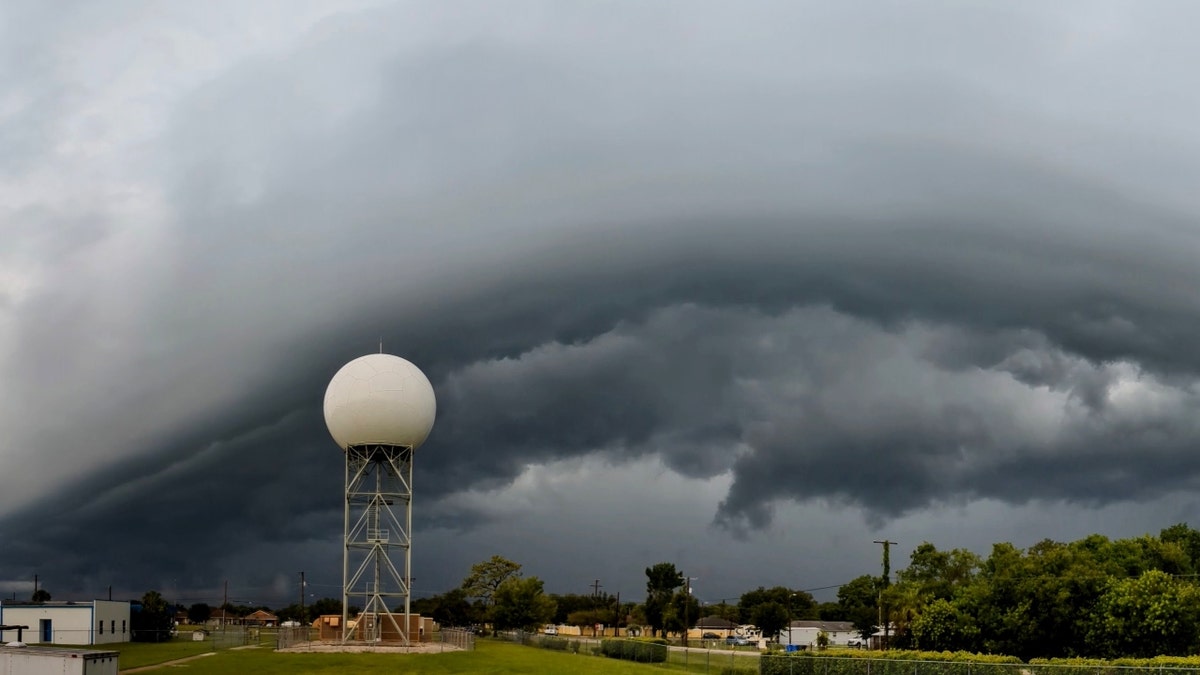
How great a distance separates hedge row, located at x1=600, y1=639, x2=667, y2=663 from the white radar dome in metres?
19.3

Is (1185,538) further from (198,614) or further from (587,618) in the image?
(198,614)

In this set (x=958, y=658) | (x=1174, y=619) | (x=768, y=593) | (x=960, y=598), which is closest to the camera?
(x=958, y=658)

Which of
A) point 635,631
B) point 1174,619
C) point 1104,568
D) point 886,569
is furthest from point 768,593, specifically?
point 1174,619

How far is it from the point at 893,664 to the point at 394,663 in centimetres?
2733

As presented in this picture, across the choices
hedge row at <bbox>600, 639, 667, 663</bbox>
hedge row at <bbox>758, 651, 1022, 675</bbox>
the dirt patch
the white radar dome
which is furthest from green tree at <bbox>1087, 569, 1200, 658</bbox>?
the dirt patch

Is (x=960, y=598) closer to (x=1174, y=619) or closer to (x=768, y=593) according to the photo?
(x=1174, y=619)

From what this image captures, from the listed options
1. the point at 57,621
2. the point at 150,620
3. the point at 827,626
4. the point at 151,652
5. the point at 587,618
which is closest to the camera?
the point at 151,652

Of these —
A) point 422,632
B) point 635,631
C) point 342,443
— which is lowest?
point 635,631

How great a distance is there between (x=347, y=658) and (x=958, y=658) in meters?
33.1

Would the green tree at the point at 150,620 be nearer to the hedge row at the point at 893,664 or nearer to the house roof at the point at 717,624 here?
the hedge row at the point at 893,664

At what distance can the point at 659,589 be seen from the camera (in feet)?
451

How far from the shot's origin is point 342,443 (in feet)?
247

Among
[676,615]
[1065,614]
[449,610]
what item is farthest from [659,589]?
[1065,614]

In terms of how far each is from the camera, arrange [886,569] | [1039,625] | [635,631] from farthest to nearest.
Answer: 1. [635,631]
2. [886,569]
3. [1039,625]
